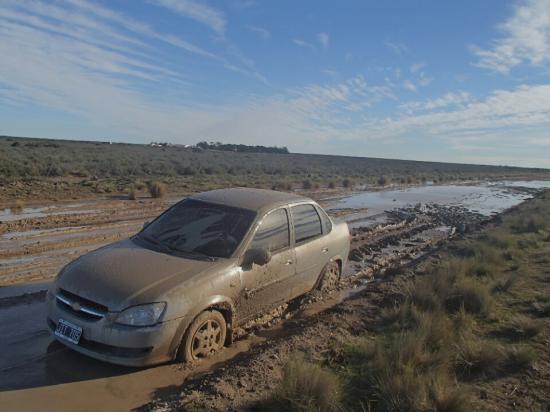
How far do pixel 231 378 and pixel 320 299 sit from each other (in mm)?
3352

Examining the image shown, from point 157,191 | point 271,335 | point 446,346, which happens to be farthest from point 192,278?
point 157,191

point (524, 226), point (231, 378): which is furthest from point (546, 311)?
point (524, 226)

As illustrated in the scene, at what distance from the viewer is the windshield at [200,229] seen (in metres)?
5.63

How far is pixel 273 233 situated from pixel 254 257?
714mm

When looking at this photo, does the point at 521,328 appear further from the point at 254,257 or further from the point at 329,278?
the point at 254,257

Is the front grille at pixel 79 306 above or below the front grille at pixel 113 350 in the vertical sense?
above

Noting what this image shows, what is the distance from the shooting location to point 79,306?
460cm

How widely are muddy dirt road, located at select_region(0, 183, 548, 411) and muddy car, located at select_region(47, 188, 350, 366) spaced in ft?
0.93

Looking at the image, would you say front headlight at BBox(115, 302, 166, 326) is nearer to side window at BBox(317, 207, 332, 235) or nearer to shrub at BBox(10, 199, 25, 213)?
side window at BBox(317, 207, 332, 235)

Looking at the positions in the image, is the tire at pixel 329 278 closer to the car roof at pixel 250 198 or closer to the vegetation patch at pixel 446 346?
the vegetation patch at pixel 446 346

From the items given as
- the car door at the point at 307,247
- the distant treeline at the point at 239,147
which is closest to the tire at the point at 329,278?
the car door at the point at 307,247

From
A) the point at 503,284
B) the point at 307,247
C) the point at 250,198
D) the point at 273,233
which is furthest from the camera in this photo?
the point at 503,284

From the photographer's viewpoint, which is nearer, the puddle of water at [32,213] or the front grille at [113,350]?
the front grille at [113,350]

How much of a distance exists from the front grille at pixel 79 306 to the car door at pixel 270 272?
5.11 feet
